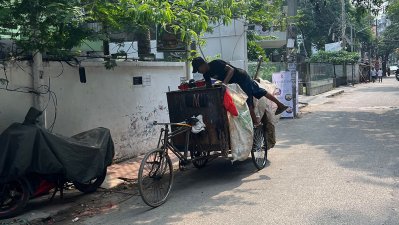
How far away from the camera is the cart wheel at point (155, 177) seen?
5.71m

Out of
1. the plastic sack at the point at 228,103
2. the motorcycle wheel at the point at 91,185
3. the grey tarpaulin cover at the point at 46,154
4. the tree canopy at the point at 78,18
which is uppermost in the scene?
the tree canopy at the point at 78,18

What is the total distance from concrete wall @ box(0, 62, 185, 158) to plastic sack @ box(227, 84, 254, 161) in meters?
3.01

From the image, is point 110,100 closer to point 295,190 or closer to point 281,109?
point 281,109

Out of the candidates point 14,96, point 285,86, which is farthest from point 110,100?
point 285,86

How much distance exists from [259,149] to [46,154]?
3598 mm

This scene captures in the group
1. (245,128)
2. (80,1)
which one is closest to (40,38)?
(80,1)

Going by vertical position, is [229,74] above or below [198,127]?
above

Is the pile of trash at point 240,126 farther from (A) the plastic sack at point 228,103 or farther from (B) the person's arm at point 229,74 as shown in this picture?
(B) the person's arm at point 229,74

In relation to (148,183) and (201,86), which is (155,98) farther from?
(148,183)

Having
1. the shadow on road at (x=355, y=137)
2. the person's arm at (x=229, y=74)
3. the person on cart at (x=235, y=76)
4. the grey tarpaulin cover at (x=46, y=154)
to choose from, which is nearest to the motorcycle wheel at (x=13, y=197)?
the grey tarpaulin cover at (x=46, y=154)

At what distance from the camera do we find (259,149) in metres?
7.78

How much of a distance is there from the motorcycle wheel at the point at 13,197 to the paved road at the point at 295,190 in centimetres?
91

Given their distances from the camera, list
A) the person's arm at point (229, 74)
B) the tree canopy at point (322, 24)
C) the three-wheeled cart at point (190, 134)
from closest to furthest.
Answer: the three-wheeled cart at point (190, 134), the person's arm at point (229, 74), the tree canopy at point (322, 24)

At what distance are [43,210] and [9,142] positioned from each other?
3.54 feet
